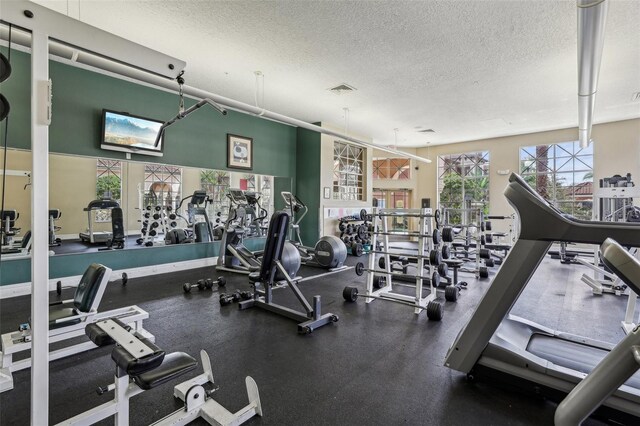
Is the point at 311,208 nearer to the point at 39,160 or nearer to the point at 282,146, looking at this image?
the point at 282,146

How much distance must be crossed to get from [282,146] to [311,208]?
173 centimetres

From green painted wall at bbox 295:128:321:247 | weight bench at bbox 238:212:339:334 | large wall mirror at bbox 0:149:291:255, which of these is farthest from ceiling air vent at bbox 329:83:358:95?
weight bench at bbox 238:212:339:334

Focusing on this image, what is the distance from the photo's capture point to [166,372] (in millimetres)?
1490

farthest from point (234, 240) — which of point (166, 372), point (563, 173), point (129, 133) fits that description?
point (563, 173)

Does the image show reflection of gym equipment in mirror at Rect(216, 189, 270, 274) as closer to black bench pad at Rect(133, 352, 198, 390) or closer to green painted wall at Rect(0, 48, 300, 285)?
green painted wall at Rect(0, 48, 300, 285)

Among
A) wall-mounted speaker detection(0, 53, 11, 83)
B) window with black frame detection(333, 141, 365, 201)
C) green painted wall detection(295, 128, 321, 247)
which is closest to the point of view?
wall-mounted speaker detection(0, 53, 11, 83)

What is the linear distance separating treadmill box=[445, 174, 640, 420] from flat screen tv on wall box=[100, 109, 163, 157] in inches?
192

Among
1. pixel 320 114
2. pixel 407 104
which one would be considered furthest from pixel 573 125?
pixel 320 114

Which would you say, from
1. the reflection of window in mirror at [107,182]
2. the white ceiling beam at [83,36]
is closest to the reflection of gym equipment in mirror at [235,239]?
the reflection of window in mirror at [107,182]

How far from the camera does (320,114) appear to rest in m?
7.19

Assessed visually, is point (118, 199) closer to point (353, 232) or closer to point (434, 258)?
point (353, 232)

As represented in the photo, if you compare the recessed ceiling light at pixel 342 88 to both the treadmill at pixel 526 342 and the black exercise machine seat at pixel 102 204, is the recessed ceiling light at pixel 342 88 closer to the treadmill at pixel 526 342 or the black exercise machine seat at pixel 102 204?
the treadmill at pixel 526 342

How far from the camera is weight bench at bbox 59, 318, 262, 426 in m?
1.39

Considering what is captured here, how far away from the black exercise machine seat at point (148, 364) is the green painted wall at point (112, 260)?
3.80m
